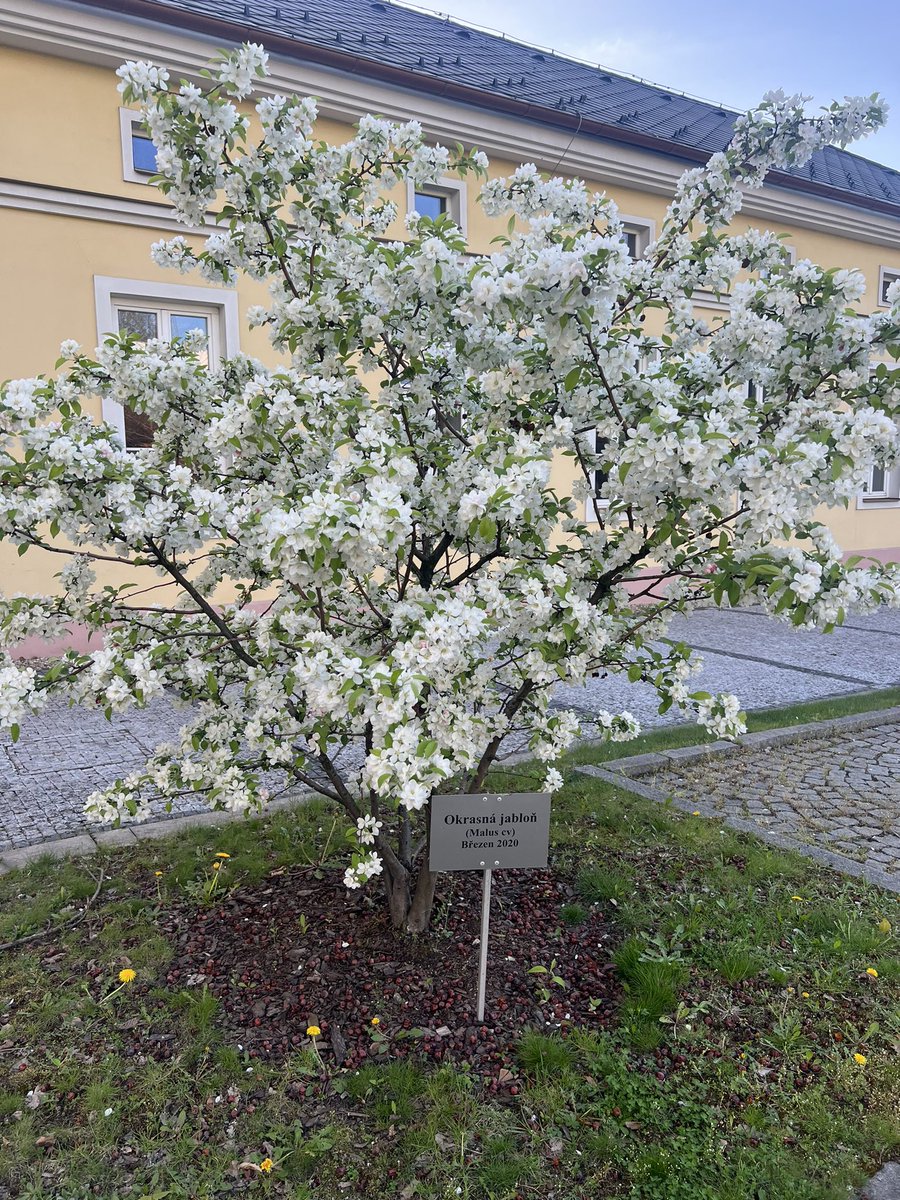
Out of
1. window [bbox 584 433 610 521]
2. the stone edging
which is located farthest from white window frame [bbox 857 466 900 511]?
window [bbox 584 433 610 521]

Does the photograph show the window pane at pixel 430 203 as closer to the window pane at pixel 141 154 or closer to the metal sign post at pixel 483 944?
the window pane at pixel 141 154

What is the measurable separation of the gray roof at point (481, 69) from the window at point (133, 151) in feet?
2.72

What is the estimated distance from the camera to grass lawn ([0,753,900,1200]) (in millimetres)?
2047

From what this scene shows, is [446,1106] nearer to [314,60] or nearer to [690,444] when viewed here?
[690,444]

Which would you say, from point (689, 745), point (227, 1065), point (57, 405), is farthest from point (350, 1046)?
point (689, 745)

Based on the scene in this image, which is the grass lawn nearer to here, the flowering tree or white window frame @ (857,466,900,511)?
the flowering tree

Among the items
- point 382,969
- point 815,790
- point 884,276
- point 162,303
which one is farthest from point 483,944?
point 884,276

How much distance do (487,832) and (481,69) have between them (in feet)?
37.9

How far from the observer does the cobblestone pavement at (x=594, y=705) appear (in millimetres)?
4391

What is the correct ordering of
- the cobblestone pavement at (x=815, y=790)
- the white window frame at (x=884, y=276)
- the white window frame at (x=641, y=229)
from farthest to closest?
the white window frame at (x=884, y=276) → the white window frame at (x=641, y=229) → the cobblestone pavement at (x=815, y=790)

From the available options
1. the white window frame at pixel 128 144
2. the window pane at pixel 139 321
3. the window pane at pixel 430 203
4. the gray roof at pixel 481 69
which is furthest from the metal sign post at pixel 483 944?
the window pane at pixel 430 203

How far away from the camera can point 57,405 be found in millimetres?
2613

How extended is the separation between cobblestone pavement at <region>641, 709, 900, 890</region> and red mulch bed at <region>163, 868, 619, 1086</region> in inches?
56.6

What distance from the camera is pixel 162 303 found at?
26.4 ft
